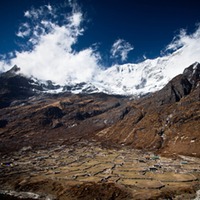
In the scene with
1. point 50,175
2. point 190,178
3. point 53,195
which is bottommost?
point 190,178

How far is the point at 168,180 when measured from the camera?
9981 cm

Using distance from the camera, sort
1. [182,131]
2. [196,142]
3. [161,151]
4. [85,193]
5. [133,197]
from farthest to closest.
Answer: [182,131] < [161,151] < [196,142] < [85,193] < [133,197]

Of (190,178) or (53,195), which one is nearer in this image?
(53,195)

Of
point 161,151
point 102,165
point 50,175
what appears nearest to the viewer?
point 50,175

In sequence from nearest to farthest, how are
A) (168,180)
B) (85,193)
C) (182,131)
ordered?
(85,193) → (168,180) → (182,131)

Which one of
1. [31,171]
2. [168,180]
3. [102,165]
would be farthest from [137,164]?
[31,171]

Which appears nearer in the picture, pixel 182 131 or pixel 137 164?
pixel 137 164

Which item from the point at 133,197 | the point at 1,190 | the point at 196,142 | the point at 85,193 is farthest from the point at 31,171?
the point at 196,142

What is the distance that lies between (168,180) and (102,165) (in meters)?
53.1

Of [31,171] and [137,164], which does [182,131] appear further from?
[31,171]

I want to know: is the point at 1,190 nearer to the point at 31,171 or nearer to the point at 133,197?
the point at 31,171

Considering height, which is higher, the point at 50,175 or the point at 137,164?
the point at 50,175

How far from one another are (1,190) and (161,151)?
12694cm

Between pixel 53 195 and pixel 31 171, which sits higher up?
pixel 31 171
